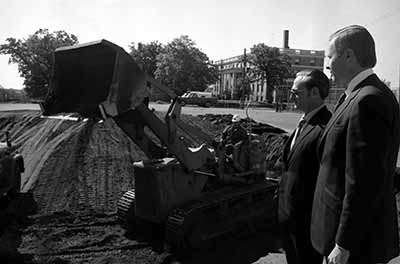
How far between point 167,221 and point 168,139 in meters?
1.18

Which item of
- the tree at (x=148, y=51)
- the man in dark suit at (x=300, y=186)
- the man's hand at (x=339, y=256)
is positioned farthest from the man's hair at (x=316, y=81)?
the tree at (x=148, y=51)

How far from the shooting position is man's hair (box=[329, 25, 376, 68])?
7.13ft

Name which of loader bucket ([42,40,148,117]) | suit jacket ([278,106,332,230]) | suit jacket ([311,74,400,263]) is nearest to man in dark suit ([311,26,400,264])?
suit jacket ([311,74,400,263])

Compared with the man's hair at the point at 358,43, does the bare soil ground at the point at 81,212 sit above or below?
below

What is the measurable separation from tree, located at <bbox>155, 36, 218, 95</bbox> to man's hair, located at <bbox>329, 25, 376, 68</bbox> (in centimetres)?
6272

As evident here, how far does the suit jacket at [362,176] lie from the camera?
2.01 metres

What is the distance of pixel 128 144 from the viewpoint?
1323 centimetres

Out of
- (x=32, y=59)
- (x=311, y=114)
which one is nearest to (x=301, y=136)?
(x=311, y=114)

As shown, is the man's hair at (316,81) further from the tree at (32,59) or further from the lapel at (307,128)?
the tree at (32,59)

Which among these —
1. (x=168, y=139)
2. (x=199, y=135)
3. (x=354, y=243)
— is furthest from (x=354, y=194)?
(x=199, y=135)

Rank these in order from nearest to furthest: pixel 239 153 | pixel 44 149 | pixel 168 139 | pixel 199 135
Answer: pixel 168 139, pixel 199 135, pixel 239 153, pixel 44 149

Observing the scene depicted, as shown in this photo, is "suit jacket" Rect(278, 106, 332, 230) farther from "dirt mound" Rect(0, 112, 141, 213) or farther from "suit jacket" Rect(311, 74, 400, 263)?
"dirt mound" Rect(0, 112, 141, 213)

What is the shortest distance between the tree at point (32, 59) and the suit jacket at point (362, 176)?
54532mm

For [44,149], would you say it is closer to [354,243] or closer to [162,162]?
[162,162]
